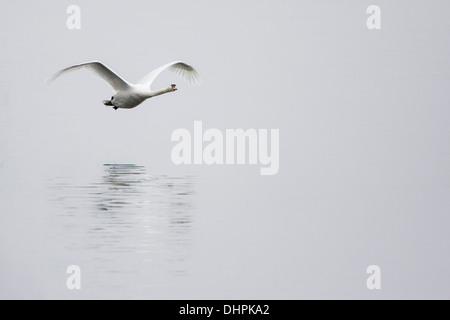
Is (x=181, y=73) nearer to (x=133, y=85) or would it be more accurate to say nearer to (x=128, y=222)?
(x=133, y=85)

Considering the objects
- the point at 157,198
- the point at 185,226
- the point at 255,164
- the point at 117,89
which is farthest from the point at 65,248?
the point at 255,164

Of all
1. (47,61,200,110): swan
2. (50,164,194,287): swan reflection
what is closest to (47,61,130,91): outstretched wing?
(47,61,200,110): swan

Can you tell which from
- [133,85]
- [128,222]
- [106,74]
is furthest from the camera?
[133,85]

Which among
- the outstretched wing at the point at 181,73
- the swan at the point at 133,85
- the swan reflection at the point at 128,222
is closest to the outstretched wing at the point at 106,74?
the swan at the point at 133,85

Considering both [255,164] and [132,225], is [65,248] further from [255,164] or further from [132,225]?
[255,164]

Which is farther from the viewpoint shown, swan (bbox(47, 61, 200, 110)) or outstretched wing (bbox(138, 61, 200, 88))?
outstretched wing (bbox(138, 61, 200, 88))

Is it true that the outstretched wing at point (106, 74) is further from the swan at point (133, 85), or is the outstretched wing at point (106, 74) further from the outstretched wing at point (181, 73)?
the outstretched wing at point (181, 73)

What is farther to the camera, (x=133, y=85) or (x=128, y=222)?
(x=133, y=85)

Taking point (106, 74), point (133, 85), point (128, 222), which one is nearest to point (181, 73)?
point (133, 85)

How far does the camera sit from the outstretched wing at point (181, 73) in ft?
68.3

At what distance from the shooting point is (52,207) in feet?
57.7

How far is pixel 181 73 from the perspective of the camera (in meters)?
21.2

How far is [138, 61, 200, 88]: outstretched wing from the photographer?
68.3 feet

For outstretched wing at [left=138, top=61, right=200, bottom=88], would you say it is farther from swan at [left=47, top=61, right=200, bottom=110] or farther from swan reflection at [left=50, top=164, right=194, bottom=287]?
swan reflection at [left=50, top=164, right=194, bottom=287]
